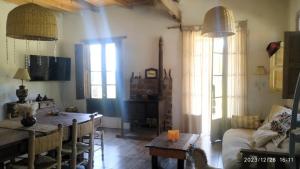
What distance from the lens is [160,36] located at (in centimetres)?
550

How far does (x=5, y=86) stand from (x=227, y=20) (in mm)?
4648

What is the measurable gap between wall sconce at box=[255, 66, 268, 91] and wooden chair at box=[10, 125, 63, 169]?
3.87 metres

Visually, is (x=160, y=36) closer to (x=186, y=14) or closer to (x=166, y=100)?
(x=186, y=14)

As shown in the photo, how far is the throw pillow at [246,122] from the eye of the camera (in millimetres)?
4376

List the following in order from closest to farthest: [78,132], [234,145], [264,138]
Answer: [78,132]
[264,138]
[234,145]

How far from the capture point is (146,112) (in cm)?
516

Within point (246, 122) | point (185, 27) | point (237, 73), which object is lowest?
point (246, 122)

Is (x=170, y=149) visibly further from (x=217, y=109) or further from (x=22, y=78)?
(x=22, y=78)

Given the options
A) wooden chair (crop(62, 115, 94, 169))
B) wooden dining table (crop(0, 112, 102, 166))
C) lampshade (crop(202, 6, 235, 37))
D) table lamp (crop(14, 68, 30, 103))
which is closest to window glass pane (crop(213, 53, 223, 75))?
lampshade (crop(202, 6, 235, 37))

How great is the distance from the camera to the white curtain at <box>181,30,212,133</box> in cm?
507

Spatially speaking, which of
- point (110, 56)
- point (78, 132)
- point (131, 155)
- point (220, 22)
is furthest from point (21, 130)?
point (110, 56)

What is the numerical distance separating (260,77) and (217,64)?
86 cm

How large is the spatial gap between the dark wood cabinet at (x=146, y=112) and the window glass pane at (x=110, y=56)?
1.00 metres

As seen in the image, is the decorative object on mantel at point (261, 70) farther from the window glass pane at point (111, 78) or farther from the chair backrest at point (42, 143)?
the chair backrest at point (42, 143)
